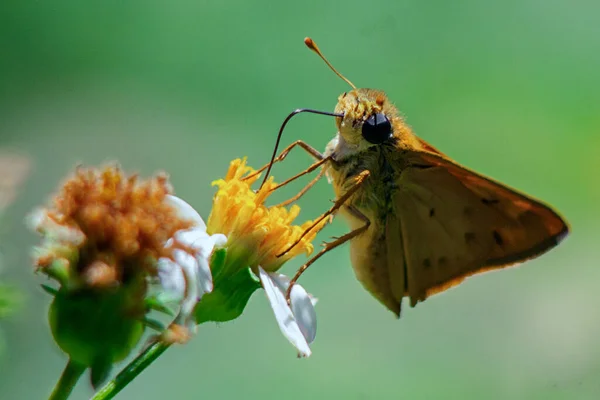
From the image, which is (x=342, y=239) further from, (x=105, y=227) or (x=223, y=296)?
(x=105, y=227)

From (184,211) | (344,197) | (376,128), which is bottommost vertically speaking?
(184,211)

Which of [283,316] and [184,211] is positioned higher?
[184,211]

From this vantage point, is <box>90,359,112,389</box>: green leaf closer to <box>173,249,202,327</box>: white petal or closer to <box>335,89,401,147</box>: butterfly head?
<box>173,249,202,327</box>: white petal

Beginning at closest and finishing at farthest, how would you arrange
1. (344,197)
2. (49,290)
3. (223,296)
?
(49,290)
(223,296)
(344,197)

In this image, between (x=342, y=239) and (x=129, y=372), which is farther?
(x=342, y=239)

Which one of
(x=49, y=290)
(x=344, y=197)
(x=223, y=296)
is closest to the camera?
(x=49, y=290)

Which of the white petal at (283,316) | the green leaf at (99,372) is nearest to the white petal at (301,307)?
the white petal at (283,316)

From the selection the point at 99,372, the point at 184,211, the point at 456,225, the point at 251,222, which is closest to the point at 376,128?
the point at 456,225

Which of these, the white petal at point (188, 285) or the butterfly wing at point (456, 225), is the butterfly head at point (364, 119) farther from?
the white petal at point (188, 285)
